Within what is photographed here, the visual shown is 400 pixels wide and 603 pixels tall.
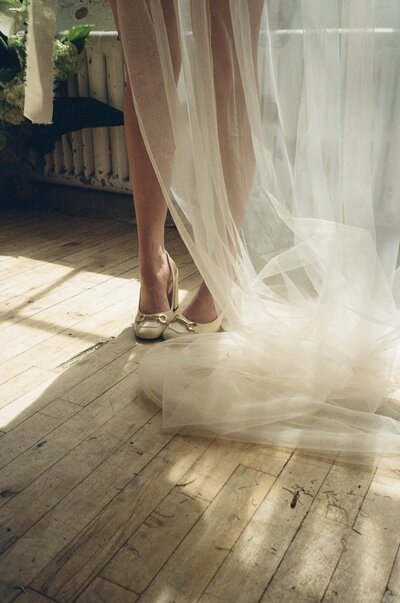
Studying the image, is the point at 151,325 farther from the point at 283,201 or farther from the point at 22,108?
the point at 22,108

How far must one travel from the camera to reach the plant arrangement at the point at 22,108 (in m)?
2.01

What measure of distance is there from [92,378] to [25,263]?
31.2 inches

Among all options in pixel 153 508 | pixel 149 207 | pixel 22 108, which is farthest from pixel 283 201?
pixel 22 108

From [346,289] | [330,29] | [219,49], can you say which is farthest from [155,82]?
[346,289]

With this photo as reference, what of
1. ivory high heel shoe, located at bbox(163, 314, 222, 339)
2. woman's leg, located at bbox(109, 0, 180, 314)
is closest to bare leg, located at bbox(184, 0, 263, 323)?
woman's leg, located at bbox(109, 0, 180, 314)

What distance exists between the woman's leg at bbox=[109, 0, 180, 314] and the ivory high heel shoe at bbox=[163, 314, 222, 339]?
Answer: 5 centimetres

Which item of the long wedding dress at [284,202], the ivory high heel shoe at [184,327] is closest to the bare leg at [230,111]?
the long wedding dress at [284,202]

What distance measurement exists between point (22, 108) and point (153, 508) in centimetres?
156

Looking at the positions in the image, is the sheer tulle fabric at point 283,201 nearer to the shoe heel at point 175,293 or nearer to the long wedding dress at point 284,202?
the long wedding dress at point 284,202

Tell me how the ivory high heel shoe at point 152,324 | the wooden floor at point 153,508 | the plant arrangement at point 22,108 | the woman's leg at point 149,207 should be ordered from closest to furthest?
1. the wooden floor at point 153,508
2. the woman's leg at point 149,207
3. the ivory high heel shoe at point 152,324
4. the plant arrangement at point 22,108

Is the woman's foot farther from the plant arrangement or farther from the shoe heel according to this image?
the plant arrangement

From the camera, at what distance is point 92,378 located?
1.17m

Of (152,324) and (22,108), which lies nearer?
(152,324)

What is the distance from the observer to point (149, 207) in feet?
4.24
